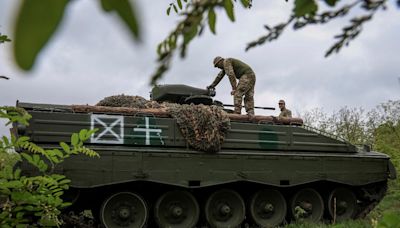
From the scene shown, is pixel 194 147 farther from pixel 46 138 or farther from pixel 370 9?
pixel 370 9

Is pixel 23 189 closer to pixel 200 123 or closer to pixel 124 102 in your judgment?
pixel 200 123

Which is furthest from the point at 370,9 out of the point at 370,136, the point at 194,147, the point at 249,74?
the point at 370,136

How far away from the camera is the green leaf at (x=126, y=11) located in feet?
1.23

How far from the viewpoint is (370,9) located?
0.94 meters

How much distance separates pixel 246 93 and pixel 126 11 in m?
9.39

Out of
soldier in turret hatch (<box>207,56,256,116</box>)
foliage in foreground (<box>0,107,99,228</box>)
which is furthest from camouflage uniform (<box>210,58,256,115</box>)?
foliage in foreground (<box>0,107,99,228</box>)

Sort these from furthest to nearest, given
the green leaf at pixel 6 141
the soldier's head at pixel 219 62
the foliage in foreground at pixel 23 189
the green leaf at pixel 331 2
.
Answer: the soldier's head at pixel 219 62 → the green leaf at pixel 6 141 → the foliage in foreground at pixel 23 189 → the green leaf at pixel 331 2

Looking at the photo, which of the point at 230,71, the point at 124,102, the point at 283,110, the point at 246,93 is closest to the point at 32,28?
the point at 124,102

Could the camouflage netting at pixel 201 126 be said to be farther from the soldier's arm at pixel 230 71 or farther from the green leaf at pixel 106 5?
the green leaf at pixel 106 5

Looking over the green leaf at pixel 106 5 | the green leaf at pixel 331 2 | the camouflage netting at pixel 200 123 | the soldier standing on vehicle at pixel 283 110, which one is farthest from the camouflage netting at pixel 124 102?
the green leaf at pixel 106 5

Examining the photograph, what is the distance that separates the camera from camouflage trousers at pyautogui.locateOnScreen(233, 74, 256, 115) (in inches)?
377

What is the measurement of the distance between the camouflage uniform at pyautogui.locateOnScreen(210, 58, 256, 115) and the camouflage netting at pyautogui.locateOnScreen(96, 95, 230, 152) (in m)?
1.12

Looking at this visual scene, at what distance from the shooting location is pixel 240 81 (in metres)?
9.62

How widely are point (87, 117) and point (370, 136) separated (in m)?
14.1
